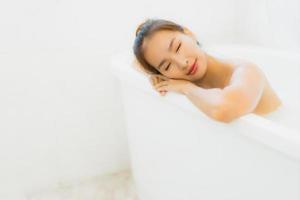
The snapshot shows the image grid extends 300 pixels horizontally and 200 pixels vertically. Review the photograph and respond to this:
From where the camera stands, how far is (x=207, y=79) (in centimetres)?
104

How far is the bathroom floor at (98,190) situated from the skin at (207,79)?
61 cm

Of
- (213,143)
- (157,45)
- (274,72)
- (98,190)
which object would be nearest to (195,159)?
(213,143)

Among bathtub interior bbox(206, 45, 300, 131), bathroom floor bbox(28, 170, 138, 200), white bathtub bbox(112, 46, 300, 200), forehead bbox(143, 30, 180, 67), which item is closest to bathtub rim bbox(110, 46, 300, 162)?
white bathtub bbox(112, 46, 300, 200)

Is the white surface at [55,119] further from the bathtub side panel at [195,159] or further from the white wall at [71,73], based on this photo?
the bathtub side panel at [195,159]

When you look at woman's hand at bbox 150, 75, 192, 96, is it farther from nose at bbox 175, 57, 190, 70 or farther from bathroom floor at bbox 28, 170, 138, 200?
bathroom floor at bbox 28, 170, 138, 200

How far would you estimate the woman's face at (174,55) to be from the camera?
37.4 inches

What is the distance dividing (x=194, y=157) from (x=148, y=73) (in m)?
0.27

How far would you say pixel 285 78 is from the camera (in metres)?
1.29

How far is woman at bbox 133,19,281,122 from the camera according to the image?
831mm

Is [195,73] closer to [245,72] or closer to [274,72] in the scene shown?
[245,72]

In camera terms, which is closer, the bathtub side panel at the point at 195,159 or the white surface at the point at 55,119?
the bathtub side panel at the point at 195,159

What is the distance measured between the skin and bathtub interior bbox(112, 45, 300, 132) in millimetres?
78

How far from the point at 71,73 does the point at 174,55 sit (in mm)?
589

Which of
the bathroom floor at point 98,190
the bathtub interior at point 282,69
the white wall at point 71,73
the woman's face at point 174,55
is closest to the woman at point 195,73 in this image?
the woman's face at point 174,55
